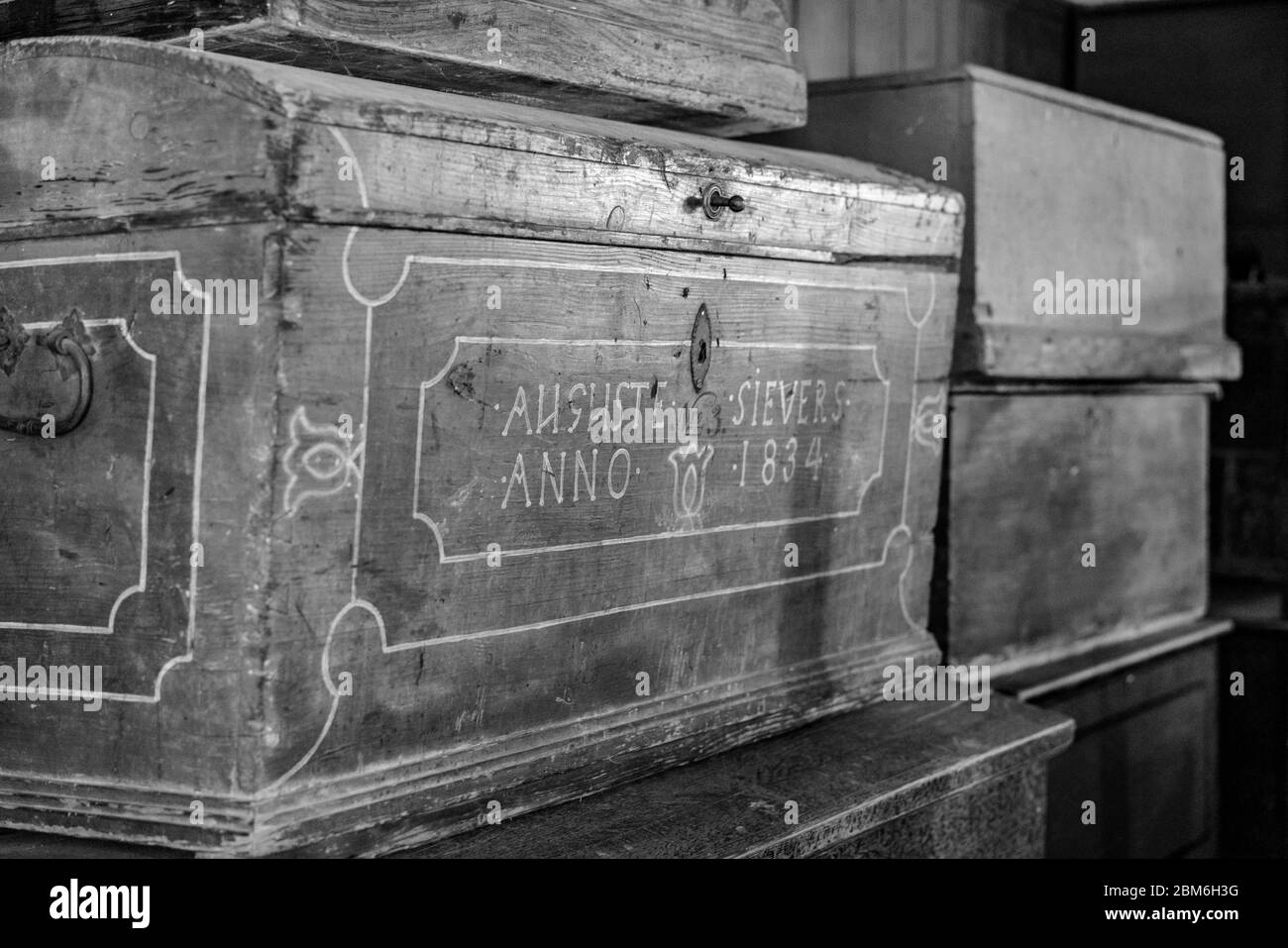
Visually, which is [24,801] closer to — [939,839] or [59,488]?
[59,488]

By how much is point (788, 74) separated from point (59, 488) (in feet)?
4.21

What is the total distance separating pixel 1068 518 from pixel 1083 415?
0.21 metres

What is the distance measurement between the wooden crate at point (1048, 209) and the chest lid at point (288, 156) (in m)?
0.90

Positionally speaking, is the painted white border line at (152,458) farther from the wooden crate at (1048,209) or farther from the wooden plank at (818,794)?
the wooden crate at (1048,209)

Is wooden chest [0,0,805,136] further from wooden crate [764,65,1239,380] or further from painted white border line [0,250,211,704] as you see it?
wooden crate [764,65,1239,380]

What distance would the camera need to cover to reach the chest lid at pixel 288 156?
1.48 m

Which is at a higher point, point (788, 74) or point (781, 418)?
point (788, 74)

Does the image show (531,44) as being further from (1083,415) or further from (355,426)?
(1083,415)

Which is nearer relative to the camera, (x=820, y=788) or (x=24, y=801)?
(x=24, y=801)

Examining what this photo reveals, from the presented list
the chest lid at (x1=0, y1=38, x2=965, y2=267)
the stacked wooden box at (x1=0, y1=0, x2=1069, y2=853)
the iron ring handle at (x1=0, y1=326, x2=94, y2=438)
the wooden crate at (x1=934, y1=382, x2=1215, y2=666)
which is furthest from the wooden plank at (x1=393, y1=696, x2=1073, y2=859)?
the chest lid at (x1=0, y1=38, x2=965, y2=267)

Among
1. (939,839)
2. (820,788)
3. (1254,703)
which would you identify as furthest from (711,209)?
(1254,703)

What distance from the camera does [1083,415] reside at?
2.97 meters

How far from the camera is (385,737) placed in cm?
164

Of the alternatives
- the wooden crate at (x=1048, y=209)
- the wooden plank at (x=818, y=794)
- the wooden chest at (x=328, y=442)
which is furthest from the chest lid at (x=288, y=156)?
the wooden crate at (x=1048, y=209)
